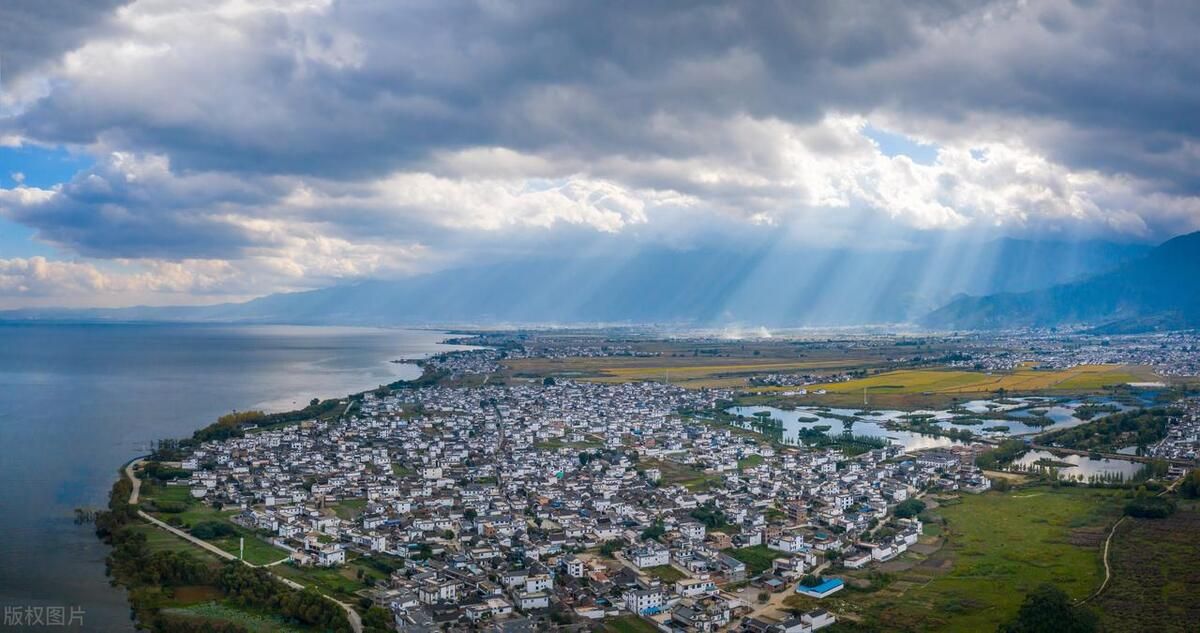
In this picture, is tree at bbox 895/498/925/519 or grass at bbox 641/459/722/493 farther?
grass at bbox 641/459/722/493

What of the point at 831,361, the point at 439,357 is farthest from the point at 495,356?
the point at 831,361

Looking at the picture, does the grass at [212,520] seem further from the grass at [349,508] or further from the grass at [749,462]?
the grass at [749,462]

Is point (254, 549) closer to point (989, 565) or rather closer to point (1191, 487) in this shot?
point (989, 565)

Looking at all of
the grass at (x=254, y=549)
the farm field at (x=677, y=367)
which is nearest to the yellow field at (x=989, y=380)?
the farm field at (x=677, y=367)

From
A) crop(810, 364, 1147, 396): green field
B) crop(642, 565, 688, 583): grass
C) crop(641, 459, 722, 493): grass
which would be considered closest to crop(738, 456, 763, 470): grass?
crop(641, 459, 722, 493): grass

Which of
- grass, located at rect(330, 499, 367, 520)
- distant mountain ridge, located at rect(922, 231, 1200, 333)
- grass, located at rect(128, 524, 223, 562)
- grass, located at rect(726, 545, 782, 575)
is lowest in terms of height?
grass, located at rect(726, 545, 782, 575)

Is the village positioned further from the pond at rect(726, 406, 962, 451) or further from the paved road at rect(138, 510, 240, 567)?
the pond at rect(726, 406, 962, 451)

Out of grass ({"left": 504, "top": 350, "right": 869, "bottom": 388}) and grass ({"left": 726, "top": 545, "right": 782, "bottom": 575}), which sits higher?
grass ({"left": 504, "top": 350, "right": 869, "bottom": 388})
